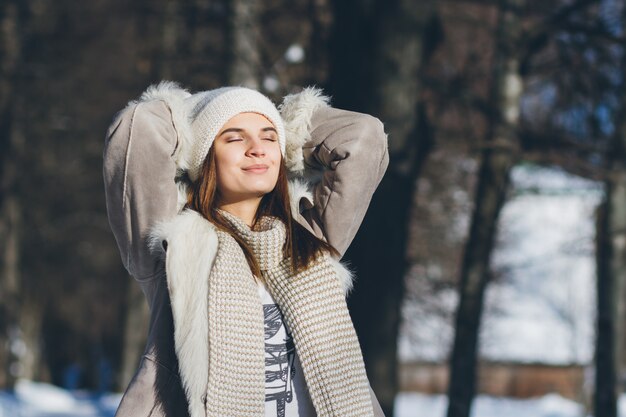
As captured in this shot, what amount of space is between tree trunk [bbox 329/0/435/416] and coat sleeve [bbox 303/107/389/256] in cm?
228

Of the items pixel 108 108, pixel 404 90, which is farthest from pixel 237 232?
pixel 108 108

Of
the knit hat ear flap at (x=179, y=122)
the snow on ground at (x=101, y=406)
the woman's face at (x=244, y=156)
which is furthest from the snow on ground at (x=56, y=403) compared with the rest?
the woman's face at (x=244, y=156)

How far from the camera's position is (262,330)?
138 inches

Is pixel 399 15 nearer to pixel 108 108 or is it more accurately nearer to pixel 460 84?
pixel 460 84

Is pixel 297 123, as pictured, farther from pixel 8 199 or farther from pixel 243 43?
pixel 8 199

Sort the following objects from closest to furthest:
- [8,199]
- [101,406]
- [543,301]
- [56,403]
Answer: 1. [8,199]
2. [101,406]
3. [56,403]
4. [543,301]

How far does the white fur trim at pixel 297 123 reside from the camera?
3.93 m

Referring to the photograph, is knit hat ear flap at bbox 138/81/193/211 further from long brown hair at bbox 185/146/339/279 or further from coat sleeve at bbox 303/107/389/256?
coat sleeve at bbox 303/107/389/256

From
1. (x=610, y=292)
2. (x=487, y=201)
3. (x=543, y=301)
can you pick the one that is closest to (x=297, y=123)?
(x=487, y=201)

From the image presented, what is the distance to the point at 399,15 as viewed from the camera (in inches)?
256

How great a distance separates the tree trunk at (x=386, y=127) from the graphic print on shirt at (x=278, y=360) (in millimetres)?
2630

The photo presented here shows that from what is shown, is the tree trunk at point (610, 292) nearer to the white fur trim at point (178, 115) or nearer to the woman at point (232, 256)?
the woman at point (232, 256)

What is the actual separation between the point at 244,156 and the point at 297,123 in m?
0.33

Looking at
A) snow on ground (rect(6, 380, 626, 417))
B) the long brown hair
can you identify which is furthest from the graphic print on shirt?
snow on ground (rect(6, 380, 626, 417))
